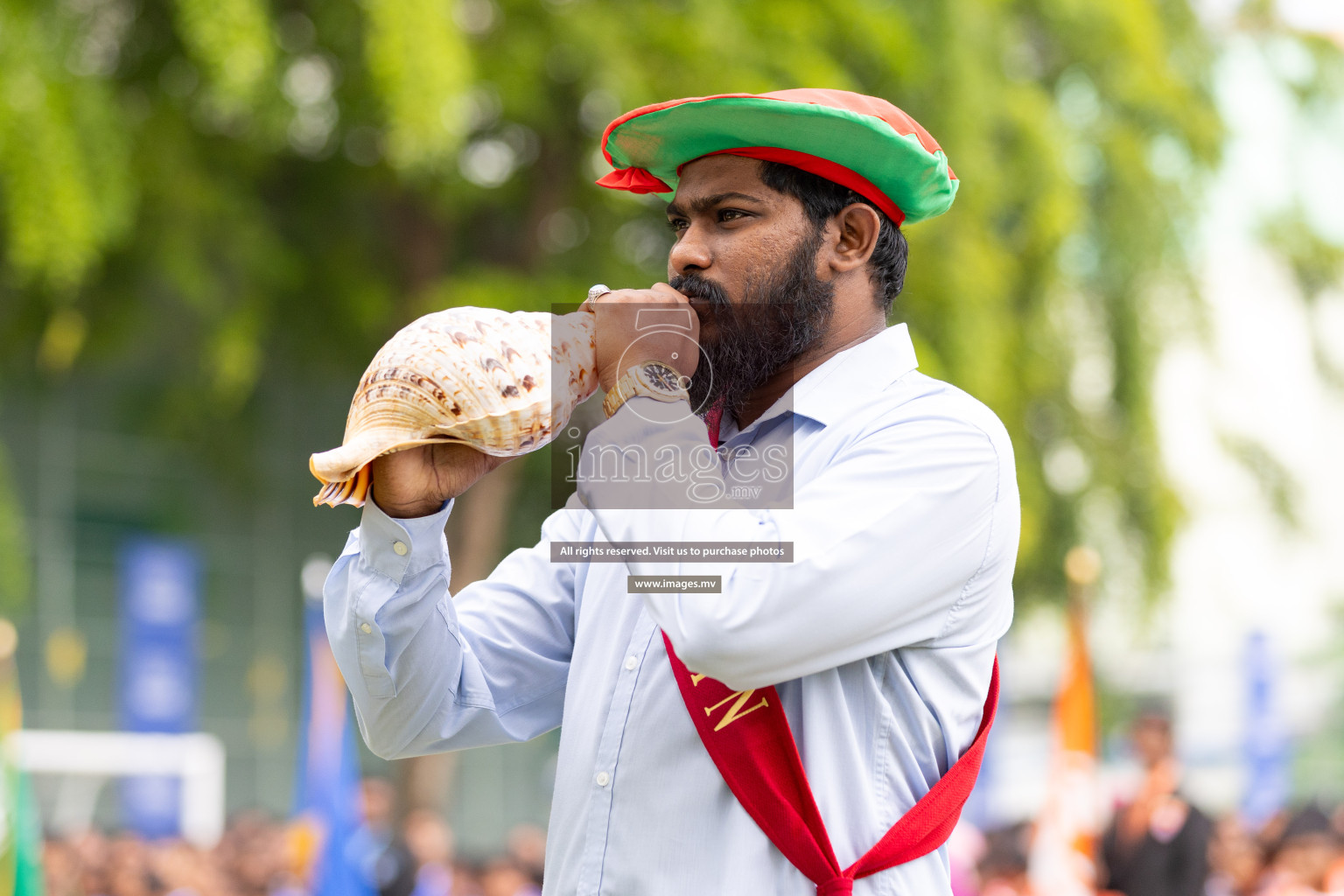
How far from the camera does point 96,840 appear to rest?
1279 cm

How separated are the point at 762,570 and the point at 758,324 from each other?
18.6 inches

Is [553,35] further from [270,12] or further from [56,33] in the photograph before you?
[56,33]

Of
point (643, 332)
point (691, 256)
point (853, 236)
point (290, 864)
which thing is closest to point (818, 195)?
point (853, 236)

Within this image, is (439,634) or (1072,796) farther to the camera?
(1072,796)

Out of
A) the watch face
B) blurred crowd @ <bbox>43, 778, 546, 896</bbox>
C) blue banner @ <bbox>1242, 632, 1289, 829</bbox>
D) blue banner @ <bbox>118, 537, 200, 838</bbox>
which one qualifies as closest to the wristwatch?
the watch face

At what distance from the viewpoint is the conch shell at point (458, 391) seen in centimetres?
174

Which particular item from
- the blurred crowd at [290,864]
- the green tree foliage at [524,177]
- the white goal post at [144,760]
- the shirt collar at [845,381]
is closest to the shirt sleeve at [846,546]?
the shirt collar at [845,381]

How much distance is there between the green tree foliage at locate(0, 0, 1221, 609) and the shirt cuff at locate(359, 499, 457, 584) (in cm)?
693

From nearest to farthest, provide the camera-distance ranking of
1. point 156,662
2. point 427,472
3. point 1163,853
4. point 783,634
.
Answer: point 783,634, point 427,472, point 1163,853, point 156,662

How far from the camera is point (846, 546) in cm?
176

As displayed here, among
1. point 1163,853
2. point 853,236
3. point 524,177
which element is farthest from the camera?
point 524,177

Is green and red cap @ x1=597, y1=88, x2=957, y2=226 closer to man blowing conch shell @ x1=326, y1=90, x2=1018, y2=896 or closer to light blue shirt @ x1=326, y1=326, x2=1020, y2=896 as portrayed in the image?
man blowing conch shell @ x1=326, y1=90, x2=1018, y2=896

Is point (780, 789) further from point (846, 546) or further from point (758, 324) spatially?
point (758, 324)

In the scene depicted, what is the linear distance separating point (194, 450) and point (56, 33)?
5.47 m
